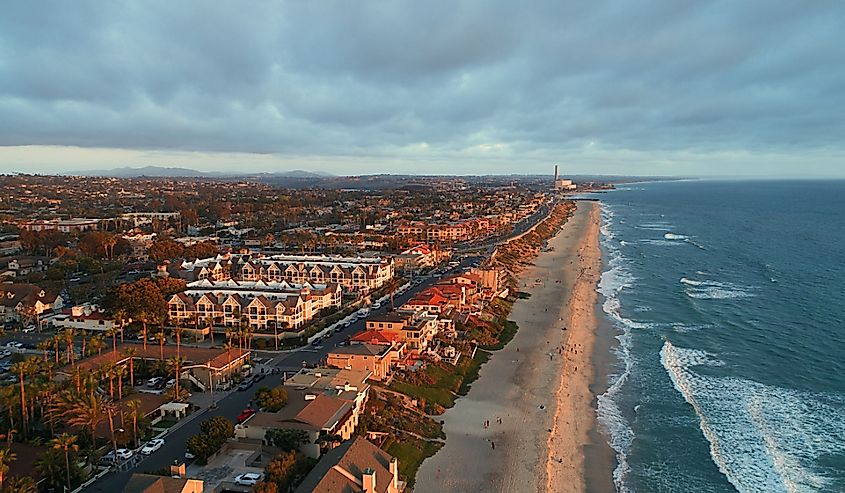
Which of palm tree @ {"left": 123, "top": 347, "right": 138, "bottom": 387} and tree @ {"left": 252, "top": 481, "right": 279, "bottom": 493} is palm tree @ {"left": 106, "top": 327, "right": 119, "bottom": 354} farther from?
tree @ {"left": 252, "top": 481, "right": 279, "bottom": 493}

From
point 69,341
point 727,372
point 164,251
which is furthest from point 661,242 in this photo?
point 69,341

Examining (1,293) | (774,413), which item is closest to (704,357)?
(774,413)

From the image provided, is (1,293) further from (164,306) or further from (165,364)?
(165,364)

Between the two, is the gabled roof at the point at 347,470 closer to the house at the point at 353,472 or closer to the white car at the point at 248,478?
the house at the point at 353,472

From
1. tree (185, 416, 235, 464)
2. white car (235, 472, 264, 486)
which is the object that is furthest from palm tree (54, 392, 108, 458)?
white car (235, 472, 264, 486)

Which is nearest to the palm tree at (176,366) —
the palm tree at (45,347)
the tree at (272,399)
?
the tree at (272,399)

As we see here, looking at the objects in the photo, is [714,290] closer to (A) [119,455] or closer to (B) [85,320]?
(B) [85,320]
